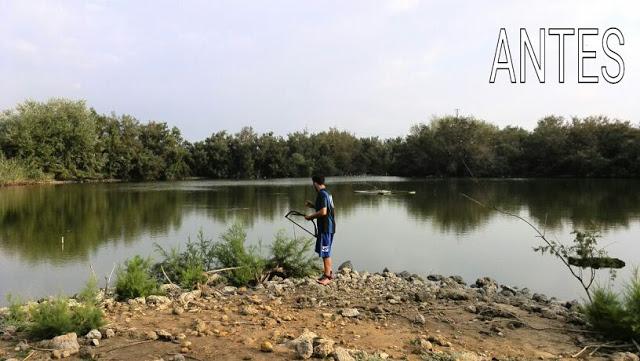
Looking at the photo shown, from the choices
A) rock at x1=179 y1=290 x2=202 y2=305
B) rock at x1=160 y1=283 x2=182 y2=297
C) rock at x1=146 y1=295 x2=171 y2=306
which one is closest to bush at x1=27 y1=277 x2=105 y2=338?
rock at x1=146 y1=295 x2=171 y2=306

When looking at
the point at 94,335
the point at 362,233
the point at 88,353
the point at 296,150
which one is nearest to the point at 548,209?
the point at 362,233

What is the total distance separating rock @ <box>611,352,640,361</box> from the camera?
4.81 metres

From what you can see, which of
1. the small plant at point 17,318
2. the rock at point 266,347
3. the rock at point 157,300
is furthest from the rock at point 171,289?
the rock at point 266,347

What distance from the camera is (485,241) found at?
53.5ft

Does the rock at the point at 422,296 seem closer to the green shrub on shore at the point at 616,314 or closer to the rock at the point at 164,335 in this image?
the green shrub on shore at the point at 616,314

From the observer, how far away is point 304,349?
14.8ft

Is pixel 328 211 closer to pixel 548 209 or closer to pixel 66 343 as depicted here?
pixel 66 343

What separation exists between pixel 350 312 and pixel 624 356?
9.59ft

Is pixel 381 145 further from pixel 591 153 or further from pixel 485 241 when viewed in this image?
pixel 485 241

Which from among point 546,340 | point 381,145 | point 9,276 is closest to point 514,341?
point 546,340

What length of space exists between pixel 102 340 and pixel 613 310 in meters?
5.58

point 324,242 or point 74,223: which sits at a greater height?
point 324,242

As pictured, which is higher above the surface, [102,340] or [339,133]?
[339,133]

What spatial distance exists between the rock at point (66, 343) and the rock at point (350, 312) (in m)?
2.97
